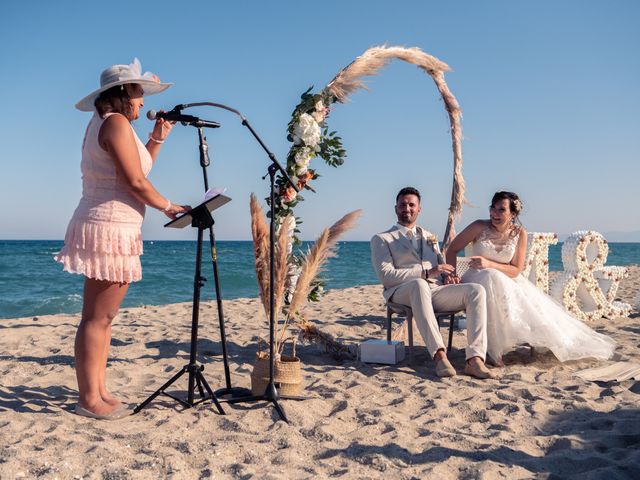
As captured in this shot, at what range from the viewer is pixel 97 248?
122 inches

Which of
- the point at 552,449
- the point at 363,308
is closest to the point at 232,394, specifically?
the point at 552,449

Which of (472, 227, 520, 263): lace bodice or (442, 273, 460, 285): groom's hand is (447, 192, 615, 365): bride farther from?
(442, 273, 460, 285): groom's hand

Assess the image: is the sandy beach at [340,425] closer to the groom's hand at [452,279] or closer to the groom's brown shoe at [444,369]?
the groom's brown shoe at [444,369]

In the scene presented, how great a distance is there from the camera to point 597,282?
23.5 feet

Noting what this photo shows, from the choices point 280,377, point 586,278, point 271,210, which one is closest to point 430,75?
point 586,278

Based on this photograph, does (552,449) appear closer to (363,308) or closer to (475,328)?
(475,328)

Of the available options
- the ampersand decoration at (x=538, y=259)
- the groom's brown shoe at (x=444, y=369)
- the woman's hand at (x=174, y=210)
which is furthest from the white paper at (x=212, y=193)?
the ampersand decoration at (x=538, y=259)

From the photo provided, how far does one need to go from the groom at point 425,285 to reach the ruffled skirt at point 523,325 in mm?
236

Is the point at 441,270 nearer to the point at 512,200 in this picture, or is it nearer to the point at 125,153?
the point at 512,200

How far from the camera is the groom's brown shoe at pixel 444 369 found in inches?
168

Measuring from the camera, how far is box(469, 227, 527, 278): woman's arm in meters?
4.88

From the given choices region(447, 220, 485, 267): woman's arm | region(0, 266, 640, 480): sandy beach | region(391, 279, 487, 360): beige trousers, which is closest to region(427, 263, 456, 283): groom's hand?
region(391, 279, 487, 360): beige trousers

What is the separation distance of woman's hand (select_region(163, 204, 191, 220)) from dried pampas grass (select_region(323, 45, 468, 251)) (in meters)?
1.94

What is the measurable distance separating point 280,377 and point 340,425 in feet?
2.00
